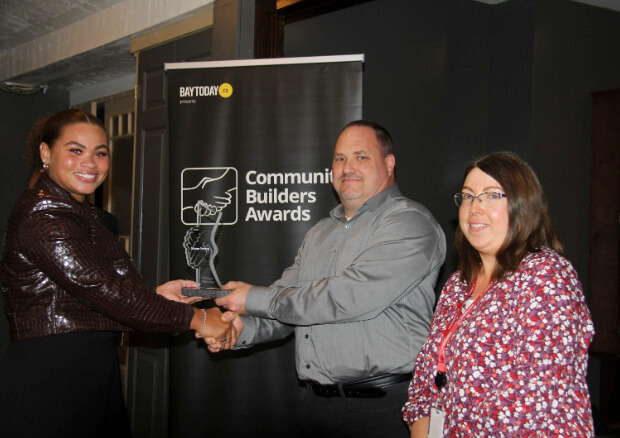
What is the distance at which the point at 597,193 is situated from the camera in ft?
14.5

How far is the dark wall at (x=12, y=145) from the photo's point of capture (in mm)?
5805

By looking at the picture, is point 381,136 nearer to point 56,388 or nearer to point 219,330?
point 219,330

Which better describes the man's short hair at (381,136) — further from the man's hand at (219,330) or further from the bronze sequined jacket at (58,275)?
the bronze sequined jacket at (58,275)

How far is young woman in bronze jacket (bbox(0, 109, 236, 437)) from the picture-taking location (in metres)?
1.93

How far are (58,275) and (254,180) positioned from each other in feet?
3.71

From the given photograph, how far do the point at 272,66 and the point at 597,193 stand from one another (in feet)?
9.67

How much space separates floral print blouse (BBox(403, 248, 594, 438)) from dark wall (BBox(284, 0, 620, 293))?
259 centimetres

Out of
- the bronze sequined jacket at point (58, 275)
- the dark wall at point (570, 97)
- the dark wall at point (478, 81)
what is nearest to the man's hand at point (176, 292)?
the bronze sequined jacket at point (58, 275)

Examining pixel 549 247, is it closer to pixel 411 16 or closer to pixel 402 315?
pixel 402 315

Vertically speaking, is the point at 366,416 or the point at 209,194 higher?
the point at 209,194

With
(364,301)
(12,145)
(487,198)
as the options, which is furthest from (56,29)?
(487,198)

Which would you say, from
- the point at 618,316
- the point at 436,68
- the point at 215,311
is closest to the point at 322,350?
the point at 215,311

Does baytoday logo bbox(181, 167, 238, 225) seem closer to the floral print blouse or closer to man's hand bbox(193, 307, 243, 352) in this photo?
man's hand bbox(193, 307, 243, 352)

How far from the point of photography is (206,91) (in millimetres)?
2898
